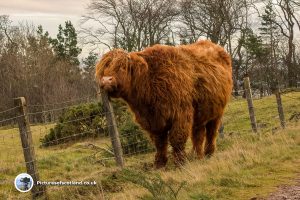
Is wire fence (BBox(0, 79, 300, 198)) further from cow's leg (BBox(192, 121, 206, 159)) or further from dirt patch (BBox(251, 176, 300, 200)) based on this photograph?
dirt patch (BBox(251, 176, 300, 200))

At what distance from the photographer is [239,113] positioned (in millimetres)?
21172

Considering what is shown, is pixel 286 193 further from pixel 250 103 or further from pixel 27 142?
pixel 250 103

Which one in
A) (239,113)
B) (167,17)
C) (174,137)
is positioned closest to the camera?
(174,137)

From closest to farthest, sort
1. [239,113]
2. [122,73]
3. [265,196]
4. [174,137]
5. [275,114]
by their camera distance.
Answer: [265,196]
[122,73]
[174,137]
[275,114]
[239,113]

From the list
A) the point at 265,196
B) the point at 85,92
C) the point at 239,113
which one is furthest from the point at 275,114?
the point at 85,92

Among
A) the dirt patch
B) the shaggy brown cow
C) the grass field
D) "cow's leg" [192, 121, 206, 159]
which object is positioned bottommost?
the dirt patch

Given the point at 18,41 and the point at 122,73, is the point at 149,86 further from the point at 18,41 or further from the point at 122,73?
the point at 18,41

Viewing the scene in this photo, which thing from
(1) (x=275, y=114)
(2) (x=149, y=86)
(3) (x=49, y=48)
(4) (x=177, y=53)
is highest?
(3) (x=49, y=48)

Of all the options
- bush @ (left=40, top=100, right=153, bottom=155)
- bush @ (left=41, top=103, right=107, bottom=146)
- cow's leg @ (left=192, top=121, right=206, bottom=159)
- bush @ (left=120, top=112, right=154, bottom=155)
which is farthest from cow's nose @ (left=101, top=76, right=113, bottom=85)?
bush @ (left=41, top=103, right=107, bottom=146)

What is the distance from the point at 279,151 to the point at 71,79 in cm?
4557

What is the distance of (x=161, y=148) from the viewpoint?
8.58 metres

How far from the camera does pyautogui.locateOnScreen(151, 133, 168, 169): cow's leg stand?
850 centimetres

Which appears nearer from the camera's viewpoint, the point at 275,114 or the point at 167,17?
the point at 275,114

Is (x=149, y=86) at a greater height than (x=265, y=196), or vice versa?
(x=149, y=86)
